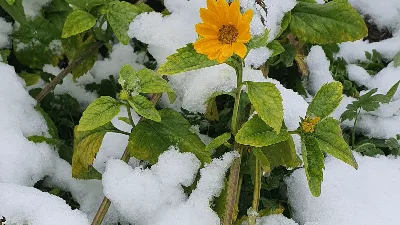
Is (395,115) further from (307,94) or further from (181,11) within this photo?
(181,11)

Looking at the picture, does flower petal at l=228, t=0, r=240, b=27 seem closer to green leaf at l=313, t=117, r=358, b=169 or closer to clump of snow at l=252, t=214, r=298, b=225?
green leaf at l=313, t=117, r=358, b=169

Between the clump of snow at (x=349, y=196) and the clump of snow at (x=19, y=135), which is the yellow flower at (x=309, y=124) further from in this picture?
the clump of snow at (x=19, y=135)

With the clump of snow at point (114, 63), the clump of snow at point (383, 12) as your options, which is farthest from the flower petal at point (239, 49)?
the clump of snow at point (383, 12)

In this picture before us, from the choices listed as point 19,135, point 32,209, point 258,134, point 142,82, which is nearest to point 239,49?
point 258,134

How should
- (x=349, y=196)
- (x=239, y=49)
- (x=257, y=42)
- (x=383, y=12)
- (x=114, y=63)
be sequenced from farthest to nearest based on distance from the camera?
1. (x=383, y=12)
2. (x=114, y=63)
3. (x=349, y=196)
4. (x=257, y=42)
5. (x=239, y=49)

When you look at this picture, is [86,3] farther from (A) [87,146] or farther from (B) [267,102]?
(B) [267,102]

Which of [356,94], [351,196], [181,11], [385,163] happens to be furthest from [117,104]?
[356,94]
